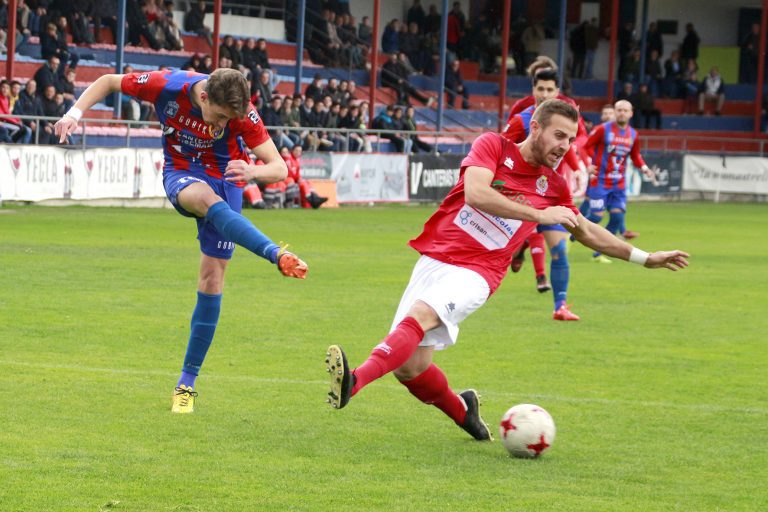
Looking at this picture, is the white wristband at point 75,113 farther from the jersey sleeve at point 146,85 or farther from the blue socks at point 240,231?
the blue socks at point 240,231

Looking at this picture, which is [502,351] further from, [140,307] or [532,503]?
[532,503]

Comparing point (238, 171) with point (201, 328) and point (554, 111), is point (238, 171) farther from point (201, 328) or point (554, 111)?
point (554, 111)

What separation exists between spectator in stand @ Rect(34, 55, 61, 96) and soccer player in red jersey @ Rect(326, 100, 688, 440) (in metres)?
18.5

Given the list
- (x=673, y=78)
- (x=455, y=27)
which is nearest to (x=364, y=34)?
(x=455, y=27)

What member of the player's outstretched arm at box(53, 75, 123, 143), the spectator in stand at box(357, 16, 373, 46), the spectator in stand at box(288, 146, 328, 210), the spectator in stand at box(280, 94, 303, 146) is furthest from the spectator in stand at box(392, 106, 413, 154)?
the player's outstretched arm at box(53, 75, 123, 143)

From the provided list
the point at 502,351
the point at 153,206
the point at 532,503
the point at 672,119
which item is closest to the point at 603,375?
the point at 502,351

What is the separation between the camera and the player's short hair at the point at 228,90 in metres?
6.81

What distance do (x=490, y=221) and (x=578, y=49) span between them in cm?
3805

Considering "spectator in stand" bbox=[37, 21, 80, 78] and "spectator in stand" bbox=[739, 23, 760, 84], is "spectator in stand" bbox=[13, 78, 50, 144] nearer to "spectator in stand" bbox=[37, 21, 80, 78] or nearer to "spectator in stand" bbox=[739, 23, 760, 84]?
"spectator in stand" bbox=[37, 21, 80, 78]

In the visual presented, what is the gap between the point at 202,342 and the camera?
7719 mm

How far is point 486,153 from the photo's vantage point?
6758mm

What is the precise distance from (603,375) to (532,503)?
3641mm

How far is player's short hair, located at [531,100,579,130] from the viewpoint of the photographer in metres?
6.53

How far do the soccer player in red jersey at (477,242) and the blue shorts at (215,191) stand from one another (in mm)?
1167
